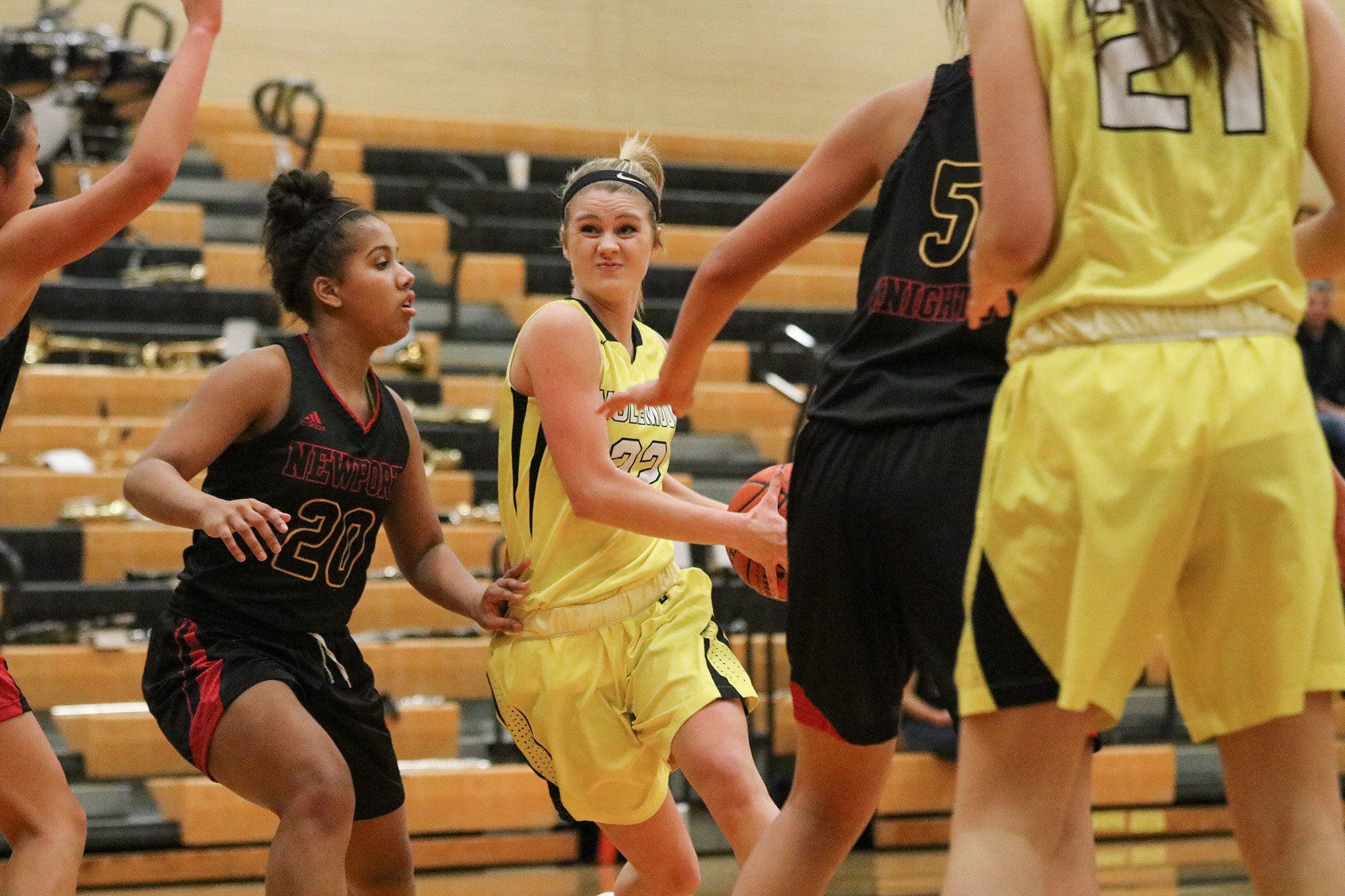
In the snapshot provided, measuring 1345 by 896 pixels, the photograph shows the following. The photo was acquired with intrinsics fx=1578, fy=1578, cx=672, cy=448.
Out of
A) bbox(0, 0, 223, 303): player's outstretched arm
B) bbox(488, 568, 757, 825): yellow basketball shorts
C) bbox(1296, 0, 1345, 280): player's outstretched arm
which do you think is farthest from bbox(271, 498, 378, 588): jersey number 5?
bbox(1296, 0, 1345, 280): player's outstretched arm

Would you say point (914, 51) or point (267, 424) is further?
point (914, 51)

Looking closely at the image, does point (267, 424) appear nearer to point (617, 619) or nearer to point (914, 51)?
point (617, 619)

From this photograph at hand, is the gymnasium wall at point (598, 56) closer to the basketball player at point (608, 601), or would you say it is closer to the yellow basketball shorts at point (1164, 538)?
the basketball player at point (608, 601)

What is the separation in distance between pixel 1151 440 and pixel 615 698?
1683 millimetres

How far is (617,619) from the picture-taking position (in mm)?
3209

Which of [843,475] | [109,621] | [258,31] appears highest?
[258,31]

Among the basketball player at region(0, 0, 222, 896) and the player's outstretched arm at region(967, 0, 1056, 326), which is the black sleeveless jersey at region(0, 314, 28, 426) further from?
the player's outstretched arm at region(967, 0, 1056, 326)

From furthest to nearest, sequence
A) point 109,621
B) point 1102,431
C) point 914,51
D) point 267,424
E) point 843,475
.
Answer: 1. point 914,51
2. point 109,621
3. point 267,424
4. point 843,475
5. point 1102,431

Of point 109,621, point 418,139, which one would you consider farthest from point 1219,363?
→ point 418,139

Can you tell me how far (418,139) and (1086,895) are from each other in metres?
8.83

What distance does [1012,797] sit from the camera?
1742 millimetres

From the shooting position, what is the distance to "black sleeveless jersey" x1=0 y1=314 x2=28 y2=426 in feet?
9.10

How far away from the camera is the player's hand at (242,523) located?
279cm

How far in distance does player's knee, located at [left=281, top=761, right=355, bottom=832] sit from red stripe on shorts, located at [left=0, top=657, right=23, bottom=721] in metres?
0.49
